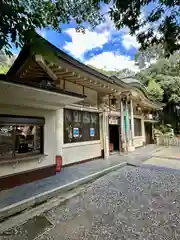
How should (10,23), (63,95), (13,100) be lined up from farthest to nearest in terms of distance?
(63,95) < (13,100) < (10,23)

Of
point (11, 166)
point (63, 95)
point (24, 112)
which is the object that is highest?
point (63, 95)

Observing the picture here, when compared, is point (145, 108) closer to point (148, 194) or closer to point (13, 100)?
point (148, 194)

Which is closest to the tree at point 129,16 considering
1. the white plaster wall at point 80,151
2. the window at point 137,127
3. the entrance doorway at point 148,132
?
the white plaster wall at point 80,151

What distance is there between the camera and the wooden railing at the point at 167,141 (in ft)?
48.7

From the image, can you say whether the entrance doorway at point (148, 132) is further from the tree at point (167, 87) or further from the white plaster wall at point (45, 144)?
the white plaster wall at point (45, 144)

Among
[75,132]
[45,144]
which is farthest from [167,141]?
[45,144]

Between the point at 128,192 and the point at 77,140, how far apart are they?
11.3 ft

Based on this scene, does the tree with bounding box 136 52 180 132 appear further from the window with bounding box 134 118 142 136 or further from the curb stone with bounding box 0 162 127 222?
the curb stone with bounding box 0 162 127 222

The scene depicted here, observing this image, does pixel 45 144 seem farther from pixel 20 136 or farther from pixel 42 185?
pixel 42 185

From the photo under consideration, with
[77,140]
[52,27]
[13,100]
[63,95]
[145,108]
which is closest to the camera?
[52,27]

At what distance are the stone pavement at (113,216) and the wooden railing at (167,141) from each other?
10924 mm

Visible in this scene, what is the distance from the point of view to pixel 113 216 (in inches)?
127

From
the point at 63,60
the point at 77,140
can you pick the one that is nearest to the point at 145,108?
the point at 77,140

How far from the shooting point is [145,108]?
15.6m
